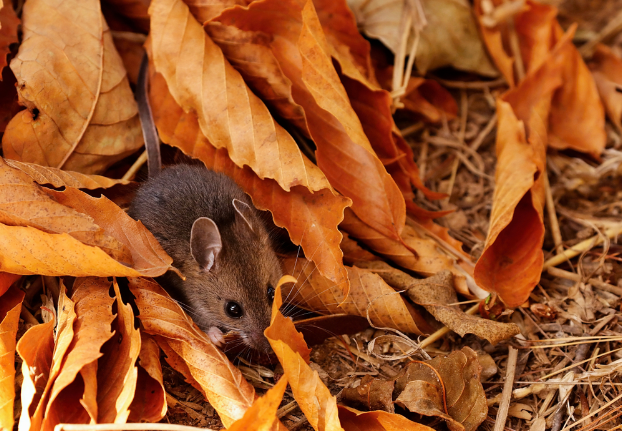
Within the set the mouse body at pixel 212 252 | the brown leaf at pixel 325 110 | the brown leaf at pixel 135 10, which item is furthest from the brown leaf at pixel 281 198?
the brown leaf at pixel 135 10

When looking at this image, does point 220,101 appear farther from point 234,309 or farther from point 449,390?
point 449,390

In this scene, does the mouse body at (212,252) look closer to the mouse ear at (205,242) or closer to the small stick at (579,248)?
the mouse ear at (205,242)

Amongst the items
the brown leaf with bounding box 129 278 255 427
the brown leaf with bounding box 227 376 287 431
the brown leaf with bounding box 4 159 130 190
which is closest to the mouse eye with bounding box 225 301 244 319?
the brown leaf with bounding box 129 278 255 427

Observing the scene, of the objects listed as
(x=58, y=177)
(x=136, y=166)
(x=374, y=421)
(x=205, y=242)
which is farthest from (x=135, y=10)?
(x=374, y=421)

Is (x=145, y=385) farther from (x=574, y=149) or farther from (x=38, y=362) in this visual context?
(x=574, y=149)

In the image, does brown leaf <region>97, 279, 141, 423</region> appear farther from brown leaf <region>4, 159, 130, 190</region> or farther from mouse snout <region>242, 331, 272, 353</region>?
mouse snout <region>242, 331, 272, 353</region>
